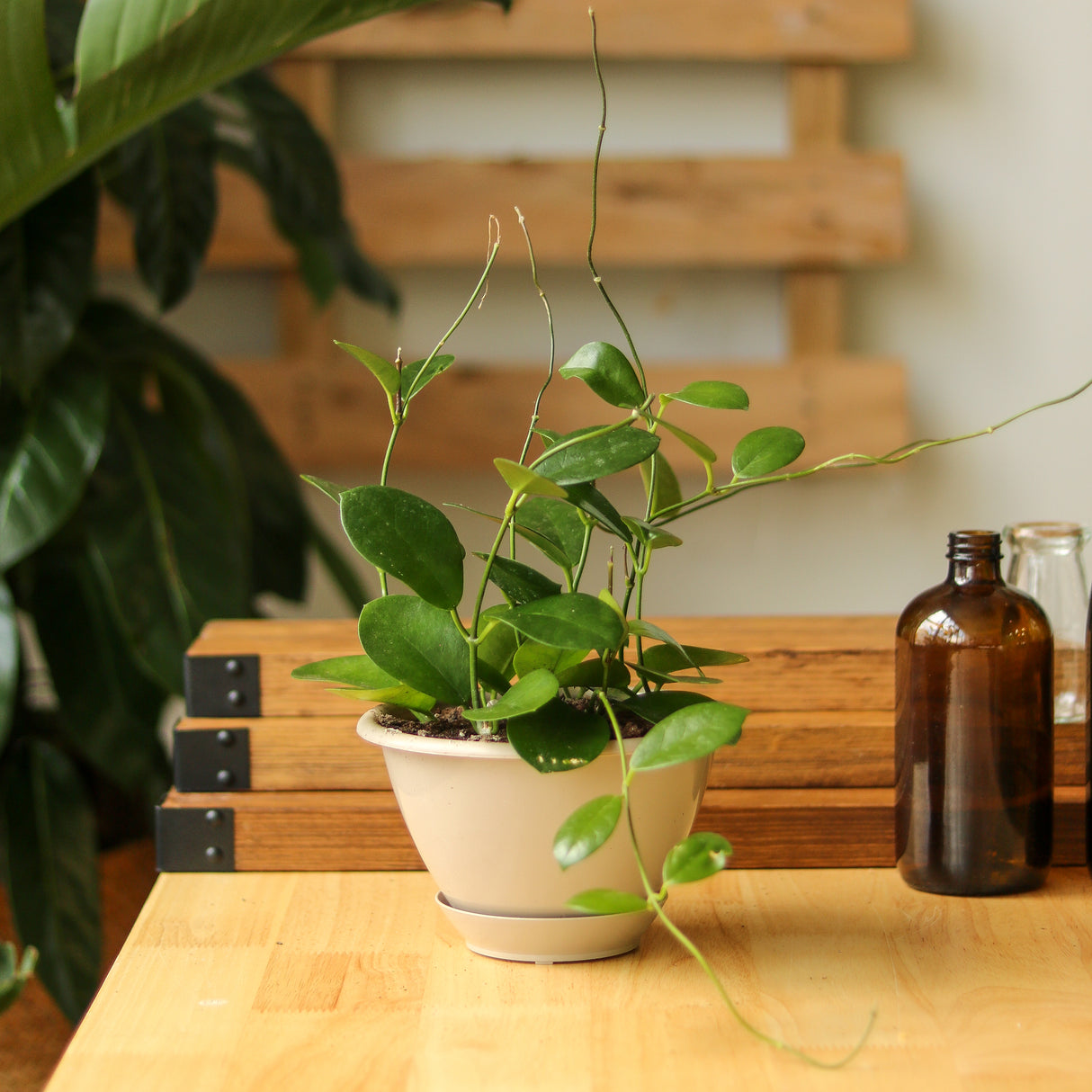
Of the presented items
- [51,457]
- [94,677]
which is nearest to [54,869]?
[94,677]

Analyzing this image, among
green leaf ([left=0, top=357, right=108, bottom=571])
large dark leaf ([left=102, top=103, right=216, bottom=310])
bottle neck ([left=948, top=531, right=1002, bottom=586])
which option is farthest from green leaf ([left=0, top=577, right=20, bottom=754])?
bottle neck ([left=948, top=531, right=1002, bottom=586])

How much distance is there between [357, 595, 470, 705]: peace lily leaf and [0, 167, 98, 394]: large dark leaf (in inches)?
32.0

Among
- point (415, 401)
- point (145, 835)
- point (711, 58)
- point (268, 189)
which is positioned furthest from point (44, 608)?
point (711, 58)

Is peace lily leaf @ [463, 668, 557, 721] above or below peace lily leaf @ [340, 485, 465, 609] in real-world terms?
below

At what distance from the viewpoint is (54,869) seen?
4.41 ft

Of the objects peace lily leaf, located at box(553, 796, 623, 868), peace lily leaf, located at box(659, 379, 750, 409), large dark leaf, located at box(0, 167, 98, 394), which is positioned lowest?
peace lily leaf, located at box(553, 796, 623, 868)

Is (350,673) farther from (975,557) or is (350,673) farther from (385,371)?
(975,557)

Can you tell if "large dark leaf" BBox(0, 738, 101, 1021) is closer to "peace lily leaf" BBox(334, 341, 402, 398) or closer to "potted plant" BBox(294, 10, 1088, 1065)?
"potted plant" BBox(294, 10, 1088, 1065)

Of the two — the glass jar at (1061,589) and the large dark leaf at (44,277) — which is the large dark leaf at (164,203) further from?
the glass jar at (1061,589)

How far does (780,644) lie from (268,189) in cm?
106

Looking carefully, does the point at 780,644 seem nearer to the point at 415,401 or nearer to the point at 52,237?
the point at 52,237

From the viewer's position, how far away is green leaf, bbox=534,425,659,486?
50 centimetres

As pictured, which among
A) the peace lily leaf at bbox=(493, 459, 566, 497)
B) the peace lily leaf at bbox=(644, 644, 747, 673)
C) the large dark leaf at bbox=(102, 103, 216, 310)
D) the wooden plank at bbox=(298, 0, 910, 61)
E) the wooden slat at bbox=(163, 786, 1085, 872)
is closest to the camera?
the peace lily leaf at bbox=(493, 459, 566, 497)

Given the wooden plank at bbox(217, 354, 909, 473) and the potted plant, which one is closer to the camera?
the potted plant
